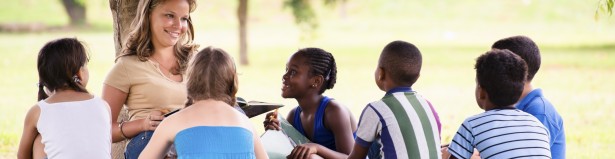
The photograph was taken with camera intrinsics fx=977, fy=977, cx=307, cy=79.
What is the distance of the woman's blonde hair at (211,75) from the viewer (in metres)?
4.18

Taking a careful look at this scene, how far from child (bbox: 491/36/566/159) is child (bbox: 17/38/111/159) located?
87.8 inches

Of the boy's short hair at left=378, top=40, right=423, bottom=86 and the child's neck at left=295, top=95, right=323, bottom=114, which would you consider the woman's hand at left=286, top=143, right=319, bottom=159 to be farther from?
the boy's short hair at left=378, top=40, right=423, bottom=86

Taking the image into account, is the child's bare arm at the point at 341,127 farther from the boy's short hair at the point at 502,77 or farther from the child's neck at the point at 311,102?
the boy's short hair at the point at 502,77

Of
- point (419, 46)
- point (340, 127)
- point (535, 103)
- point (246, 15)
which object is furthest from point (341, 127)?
point (419, 46)

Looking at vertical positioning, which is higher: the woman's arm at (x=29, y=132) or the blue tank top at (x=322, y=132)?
the woman's arm at (x=29, y=132)

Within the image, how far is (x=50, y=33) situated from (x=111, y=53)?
24.5 ft

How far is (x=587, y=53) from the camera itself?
2280cm

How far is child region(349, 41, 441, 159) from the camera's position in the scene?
4840mm

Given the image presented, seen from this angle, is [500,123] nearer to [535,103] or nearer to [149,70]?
[535,103]

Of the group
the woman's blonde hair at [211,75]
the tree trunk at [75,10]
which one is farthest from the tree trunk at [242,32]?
the tree trunk at [75,10]

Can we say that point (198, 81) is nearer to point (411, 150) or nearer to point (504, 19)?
point (411, 150)

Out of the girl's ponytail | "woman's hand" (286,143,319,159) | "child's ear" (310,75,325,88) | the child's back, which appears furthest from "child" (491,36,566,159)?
the girl's ponytail

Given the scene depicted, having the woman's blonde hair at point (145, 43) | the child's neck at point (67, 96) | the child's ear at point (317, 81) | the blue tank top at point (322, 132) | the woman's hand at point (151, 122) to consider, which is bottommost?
the blue tank top at point (322, 132)

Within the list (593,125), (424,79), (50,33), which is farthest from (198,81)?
(50,33)
